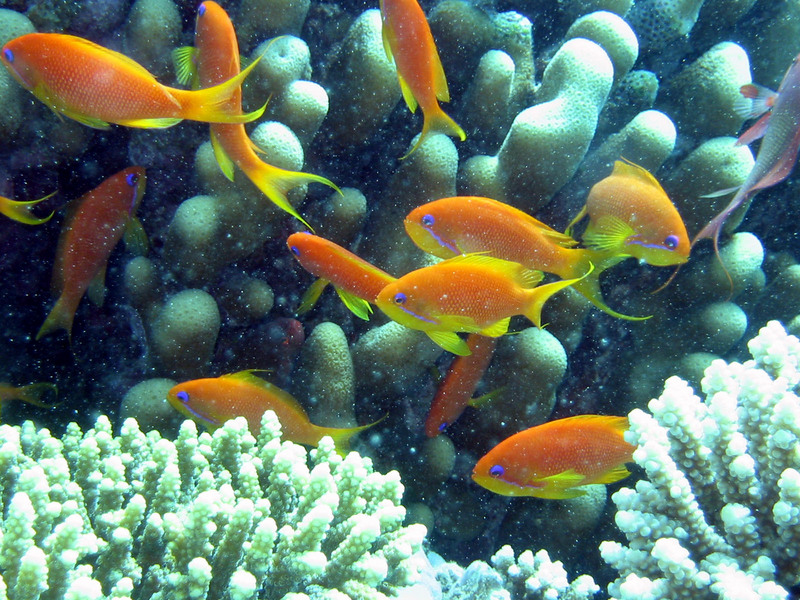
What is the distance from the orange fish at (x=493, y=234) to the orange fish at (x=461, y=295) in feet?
0.65

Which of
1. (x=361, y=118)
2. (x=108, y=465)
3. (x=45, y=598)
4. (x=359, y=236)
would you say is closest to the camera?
(x=45, y=598)

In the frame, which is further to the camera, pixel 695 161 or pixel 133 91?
pixel 695 161

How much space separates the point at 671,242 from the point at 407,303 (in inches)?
61.2

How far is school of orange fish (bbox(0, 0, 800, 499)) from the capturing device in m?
2.07

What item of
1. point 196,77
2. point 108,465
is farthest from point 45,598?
point 196,77

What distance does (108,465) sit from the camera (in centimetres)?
192

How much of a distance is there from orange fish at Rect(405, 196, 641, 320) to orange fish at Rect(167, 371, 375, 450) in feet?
3.31

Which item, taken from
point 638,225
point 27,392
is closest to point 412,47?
point 638,225

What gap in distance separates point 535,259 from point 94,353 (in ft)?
8.79

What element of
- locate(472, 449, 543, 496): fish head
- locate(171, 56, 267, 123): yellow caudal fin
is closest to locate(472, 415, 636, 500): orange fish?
locate(472, 449, 543, 496): fish head

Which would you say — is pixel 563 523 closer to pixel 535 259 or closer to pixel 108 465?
pixel 535 259

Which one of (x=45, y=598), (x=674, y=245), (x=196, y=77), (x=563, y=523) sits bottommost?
(x=563, y=523)

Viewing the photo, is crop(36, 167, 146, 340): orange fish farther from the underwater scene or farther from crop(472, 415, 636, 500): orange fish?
crop(472, 415, 636, 500): orange fish

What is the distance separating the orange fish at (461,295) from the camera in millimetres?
2322
